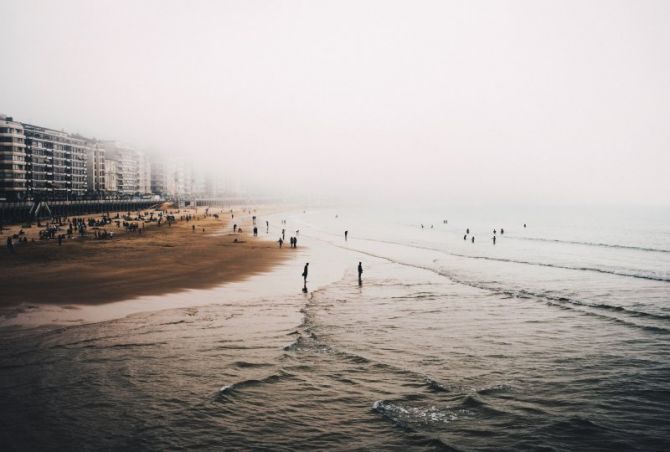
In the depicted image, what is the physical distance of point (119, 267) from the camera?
3538cm

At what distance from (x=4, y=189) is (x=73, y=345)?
108443 mm

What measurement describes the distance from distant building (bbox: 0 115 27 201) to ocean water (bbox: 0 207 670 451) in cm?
10024

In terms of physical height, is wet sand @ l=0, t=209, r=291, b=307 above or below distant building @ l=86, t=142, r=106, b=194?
below

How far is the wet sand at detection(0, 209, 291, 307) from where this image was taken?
2598 centimetres

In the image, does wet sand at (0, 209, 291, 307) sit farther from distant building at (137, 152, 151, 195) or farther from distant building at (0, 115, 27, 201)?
distant building at (137, 152, 151, 195)

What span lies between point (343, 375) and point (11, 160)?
115m

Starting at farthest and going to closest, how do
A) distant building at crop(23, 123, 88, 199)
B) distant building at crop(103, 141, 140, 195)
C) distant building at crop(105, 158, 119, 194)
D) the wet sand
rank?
distant building at crop(103, 141, 140, 195) → distant building at crop(105, 158, 119, 194) → distant building at crop(23, 123, 88, 199) → the wet sand

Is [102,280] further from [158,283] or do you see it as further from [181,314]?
[181,314]

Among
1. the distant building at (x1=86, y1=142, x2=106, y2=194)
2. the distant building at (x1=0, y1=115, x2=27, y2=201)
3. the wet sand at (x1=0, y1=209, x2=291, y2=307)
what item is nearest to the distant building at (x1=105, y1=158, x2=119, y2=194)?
the distant building at (x1=86, y1=142, x2=106, y2=194)

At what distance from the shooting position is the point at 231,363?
15.5 meters

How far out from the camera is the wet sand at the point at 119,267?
85.3ft

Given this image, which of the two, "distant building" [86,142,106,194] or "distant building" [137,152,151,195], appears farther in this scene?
"distant building" [137,152,151,195]

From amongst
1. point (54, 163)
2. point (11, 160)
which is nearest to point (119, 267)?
point (11, 160)

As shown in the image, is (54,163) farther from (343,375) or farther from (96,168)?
(343,375)
